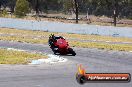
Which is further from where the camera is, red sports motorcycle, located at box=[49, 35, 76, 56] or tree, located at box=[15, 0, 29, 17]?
tree, located at box=[15, 0, 29, 17]

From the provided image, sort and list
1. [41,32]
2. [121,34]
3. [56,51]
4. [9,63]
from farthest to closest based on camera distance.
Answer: [41,32] < [121,34] < [56,51] < [9,63]

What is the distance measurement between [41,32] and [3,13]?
30595 mm

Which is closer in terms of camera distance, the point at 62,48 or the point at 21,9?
the point at 62,48

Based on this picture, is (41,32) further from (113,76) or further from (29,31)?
(113,76)

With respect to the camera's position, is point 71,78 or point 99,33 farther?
point 99,33

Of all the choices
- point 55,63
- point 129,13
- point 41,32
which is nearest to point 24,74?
point 55,63

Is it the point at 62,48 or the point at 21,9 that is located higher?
the point at 21,9

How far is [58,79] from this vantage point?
16328mm

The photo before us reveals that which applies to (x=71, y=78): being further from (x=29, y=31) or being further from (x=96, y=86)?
(x=29, y=31)

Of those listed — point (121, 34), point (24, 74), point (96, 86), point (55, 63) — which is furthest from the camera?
point (121, 34)

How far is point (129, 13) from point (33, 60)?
449ft

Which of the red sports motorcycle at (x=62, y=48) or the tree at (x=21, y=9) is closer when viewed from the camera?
the red sports motorcycle at (x=62, y=48)

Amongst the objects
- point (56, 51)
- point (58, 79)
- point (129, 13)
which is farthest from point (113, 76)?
point (129, 13)

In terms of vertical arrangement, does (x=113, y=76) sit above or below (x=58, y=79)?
above
